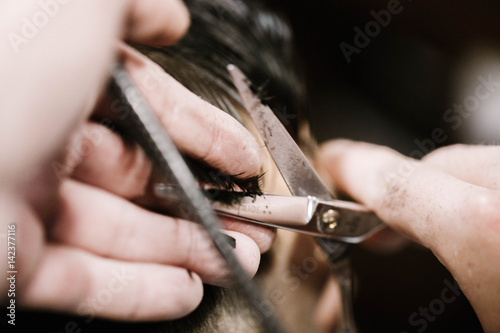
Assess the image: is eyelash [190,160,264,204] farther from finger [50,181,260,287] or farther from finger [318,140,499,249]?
finger [318,140,499,249]

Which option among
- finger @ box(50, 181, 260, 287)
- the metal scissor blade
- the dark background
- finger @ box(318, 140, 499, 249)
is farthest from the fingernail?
the dark background

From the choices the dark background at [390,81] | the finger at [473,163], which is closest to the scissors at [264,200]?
the finger at [473,163]

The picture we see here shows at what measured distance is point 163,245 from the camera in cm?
36

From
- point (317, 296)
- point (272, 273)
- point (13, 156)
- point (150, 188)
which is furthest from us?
point (317, 296)

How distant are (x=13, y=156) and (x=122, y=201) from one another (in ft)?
0.36

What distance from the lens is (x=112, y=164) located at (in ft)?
1.12

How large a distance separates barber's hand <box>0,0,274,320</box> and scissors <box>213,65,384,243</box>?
0.03 meters

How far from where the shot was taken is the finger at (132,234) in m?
0.33

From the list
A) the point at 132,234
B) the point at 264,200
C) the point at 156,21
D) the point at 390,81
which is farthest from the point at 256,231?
the point at 390,81

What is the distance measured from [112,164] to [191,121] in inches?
3.2

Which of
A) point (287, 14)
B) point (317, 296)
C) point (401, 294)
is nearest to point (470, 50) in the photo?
point (287, 14)

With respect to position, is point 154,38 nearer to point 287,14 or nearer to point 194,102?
point 194,102

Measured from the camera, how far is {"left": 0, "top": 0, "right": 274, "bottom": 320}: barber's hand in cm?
26

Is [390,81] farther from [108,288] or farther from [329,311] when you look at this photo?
[108,288]
